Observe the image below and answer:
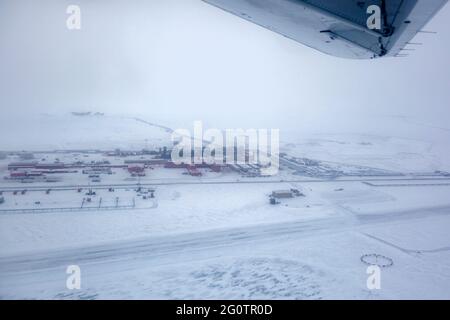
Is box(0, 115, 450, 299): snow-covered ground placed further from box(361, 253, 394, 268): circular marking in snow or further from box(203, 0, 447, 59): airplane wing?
box(203, 0, 447, 59): airplane wing

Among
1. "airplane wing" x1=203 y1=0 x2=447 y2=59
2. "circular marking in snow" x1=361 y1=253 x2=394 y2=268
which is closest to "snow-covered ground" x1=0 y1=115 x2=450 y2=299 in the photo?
"circular marking in snow" x1=361 y1=253 x2=394 y2=268

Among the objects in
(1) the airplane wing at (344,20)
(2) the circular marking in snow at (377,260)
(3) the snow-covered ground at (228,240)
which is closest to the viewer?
(1) the airplane wing at (344,20)

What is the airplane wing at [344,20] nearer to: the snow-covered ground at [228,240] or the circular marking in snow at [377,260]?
the snow-covered ground at [228,240]

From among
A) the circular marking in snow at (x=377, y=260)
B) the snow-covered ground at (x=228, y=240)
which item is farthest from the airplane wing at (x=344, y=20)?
the circular marking in snow at (x=377, y=260)

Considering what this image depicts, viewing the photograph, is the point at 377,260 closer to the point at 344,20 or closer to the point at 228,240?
the point at 228,240

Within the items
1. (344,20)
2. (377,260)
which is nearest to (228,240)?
(377,260)

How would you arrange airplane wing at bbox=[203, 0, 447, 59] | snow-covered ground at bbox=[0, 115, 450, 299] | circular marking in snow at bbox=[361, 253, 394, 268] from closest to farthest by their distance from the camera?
airplane wing at bbox=[203, 0, 447, 59] → snow-covered ground at bbox=[0, 115, 450, 299] → circular marking in snow at bbox=[361, 253, 394, 268]

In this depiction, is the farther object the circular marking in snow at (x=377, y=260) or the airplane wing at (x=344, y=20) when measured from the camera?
the circular marking in snow at (x=377, y=260)

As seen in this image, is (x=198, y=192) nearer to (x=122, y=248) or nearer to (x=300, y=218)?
(x=300, y=218)

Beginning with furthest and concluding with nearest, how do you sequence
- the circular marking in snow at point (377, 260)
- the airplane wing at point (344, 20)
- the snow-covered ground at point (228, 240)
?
the circular marking in snow at point (377, 260) → the snow-covered ground at point (228, 240) → the airplane wing at point (344, 20)

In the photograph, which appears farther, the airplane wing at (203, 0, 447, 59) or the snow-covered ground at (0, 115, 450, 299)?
the snow-covered ground at (0, 115, 450, 299)
